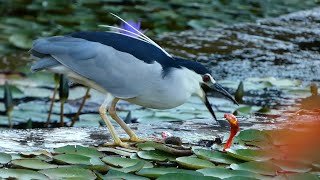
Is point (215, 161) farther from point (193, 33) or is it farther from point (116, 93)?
point (193, 33)

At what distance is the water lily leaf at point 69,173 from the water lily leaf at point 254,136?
2.45 feet

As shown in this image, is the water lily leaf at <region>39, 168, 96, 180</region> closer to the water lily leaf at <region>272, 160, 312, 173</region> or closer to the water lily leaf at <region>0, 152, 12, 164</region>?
the water lily leaf at <region>0, 152, 12, 164</region>

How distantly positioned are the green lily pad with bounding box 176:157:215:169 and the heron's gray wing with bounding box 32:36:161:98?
335 millimetres

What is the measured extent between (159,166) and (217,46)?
3336 millimetres

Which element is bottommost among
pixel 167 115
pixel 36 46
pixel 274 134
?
pixel 167 115

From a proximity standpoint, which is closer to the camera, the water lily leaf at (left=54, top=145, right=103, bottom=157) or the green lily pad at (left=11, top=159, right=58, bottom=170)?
the green lily pad at (left=11, top=159, right=58, bottom=170)

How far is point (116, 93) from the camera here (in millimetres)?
2738

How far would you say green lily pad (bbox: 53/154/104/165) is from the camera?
8.01 ft

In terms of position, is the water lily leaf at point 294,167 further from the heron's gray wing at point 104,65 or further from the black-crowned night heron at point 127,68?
the heron's gray wing at point 104,65

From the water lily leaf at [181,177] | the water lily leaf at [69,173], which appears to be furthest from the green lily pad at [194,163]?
the water lily leaf at [69,173]

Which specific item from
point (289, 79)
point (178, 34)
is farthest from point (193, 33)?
point (289, 79)

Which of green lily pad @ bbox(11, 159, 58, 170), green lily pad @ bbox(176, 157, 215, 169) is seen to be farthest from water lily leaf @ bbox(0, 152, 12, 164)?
green lily pad @ bbox(176, 157, 215, 169)

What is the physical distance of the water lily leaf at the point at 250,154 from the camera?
255 centimetres

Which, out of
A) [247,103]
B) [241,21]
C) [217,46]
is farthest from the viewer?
[241,21]
